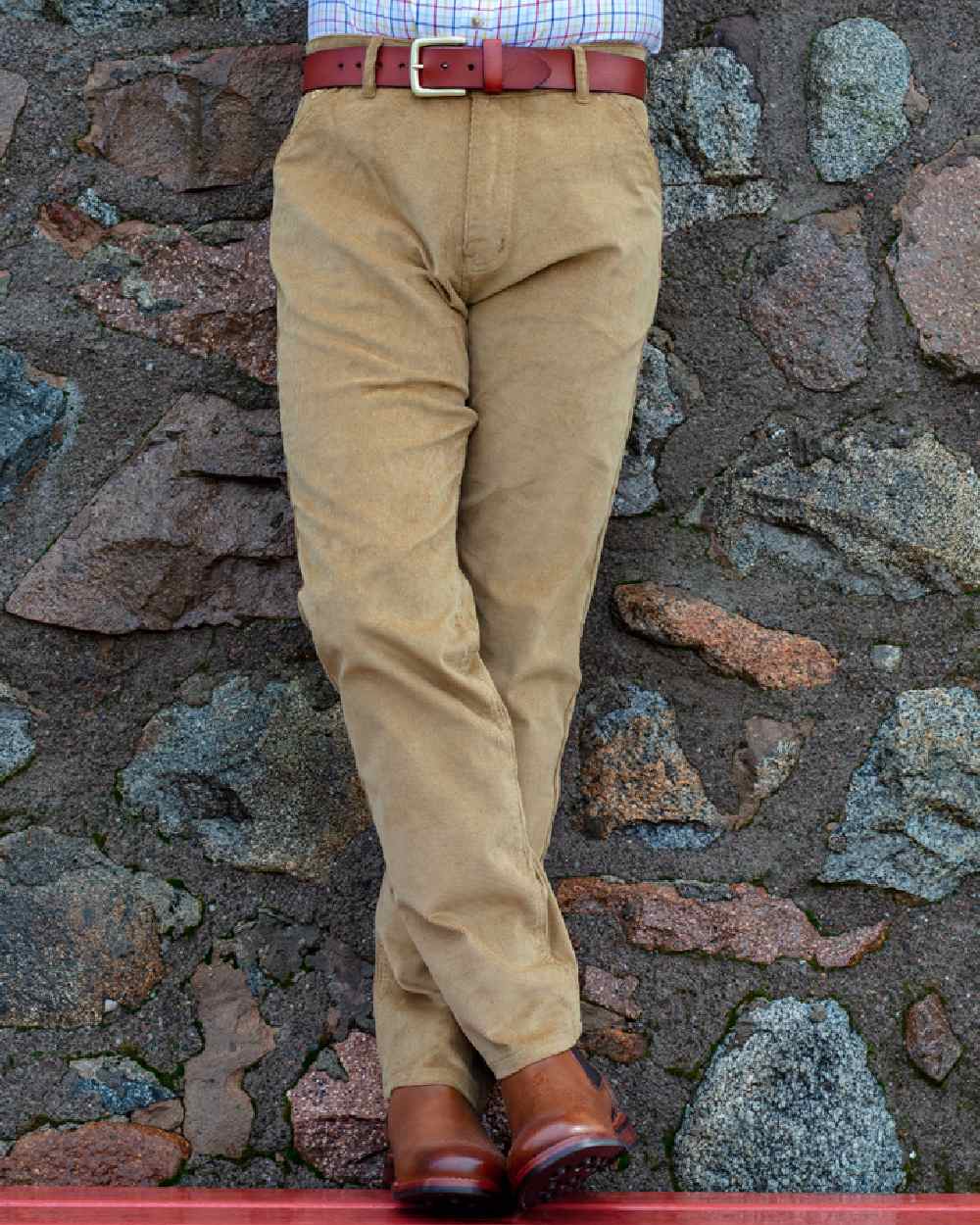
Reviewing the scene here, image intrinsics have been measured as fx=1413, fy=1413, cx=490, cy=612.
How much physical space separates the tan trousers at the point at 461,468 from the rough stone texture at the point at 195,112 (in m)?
0.29

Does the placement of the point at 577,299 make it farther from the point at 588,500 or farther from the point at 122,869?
the point at 122,869

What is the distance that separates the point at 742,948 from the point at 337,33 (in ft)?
4.13

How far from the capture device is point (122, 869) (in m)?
1.91

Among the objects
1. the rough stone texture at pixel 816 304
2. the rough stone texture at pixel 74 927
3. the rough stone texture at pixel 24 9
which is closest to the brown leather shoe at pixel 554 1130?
the rough stone texture at pixel 74 927

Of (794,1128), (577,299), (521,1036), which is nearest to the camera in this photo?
(521,1036)

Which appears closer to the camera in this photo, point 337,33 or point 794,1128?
point 337,33

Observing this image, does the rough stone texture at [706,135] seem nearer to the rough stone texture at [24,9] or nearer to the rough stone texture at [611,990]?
the rough stone texture at [24,9]

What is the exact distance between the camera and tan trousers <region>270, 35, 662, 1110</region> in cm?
147

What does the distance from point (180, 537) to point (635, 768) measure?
2.28ft

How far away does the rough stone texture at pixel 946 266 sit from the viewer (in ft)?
6.29

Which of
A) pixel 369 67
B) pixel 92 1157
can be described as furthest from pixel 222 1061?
pixel 369 67

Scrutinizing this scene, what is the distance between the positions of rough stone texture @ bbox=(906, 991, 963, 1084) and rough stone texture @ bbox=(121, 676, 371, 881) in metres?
0.78

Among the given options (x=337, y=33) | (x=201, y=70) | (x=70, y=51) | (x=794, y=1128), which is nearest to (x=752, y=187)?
(x=337, y=33)

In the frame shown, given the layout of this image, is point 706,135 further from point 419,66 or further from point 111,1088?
point 111,1088
